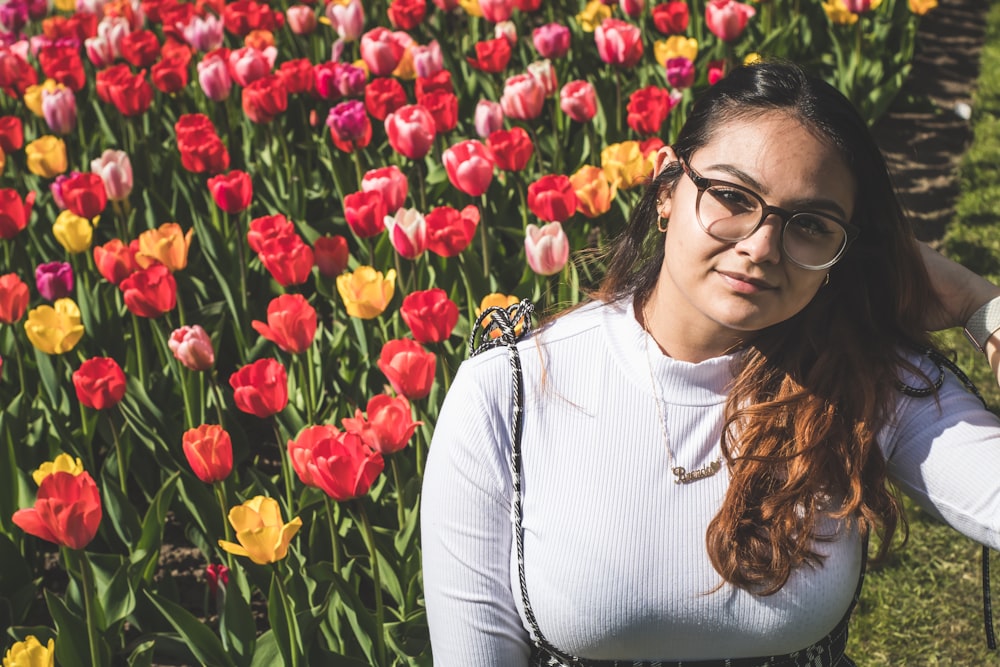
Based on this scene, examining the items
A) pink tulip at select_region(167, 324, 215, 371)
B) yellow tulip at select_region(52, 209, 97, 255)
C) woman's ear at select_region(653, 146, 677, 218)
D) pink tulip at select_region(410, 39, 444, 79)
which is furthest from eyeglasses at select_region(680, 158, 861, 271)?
pink tulip at select_region(410, 39, 444, 79)

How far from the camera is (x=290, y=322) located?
8.41ft

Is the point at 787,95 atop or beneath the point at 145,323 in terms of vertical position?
atop

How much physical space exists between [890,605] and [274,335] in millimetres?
1764

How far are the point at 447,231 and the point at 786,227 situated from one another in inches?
52.3

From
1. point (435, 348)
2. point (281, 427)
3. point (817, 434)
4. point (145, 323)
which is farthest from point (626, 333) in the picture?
point (145, 323)

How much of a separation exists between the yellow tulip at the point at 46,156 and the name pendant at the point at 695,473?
275 cm

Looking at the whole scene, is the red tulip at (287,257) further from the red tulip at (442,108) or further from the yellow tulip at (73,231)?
the red tulip at (442,108)

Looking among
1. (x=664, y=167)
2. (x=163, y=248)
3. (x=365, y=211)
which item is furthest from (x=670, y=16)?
(x=664, y=167)

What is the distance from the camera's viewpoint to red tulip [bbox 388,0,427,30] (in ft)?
14.7

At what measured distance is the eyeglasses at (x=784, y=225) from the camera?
5.47ft

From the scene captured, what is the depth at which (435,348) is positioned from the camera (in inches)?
106

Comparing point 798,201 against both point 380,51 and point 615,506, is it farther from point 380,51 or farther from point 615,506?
point 380,51

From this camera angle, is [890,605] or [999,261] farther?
[999,261]

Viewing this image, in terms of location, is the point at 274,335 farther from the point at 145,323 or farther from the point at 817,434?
the point at 817,434
